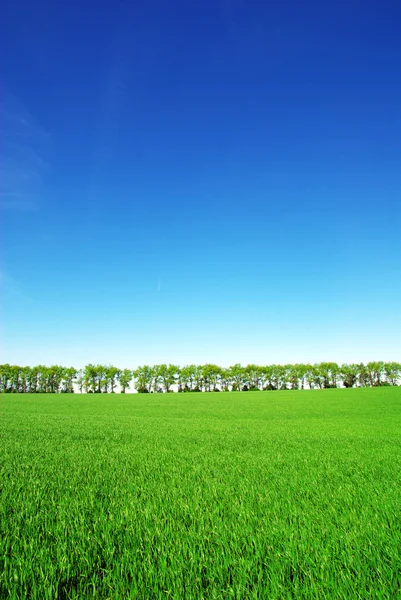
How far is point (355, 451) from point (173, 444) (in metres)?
5.78

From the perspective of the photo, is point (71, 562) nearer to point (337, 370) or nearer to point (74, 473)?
point (74, 473)

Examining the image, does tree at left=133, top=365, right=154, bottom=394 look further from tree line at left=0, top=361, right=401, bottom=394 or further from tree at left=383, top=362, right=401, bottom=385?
tree at left=383, top=362, right=401, bottom=385

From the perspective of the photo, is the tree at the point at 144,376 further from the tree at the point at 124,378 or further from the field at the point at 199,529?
the field at the point at 199,529

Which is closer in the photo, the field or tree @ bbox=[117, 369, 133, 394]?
the field

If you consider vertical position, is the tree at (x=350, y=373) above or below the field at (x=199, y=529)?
below

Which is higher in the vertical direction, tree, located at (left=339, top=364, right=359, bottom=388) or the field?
the field

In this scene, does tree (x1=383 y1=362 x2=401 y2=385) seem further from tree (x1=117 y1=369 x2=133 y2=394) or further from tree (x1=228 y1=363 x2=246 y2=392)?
tree (x1=117 y1=369 x2=133 y2=394)

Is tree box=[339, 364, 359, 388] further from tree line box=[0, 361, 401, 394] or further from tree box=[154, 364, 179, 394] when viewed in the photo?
tree box=[154, 364, 179, 394]

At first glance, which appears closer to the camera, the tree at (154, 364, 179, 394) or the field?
the field

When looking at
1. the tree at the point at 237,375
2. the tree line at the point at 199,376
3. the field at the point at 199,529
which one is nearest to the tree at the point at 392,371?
the tree line at the point at 199,376

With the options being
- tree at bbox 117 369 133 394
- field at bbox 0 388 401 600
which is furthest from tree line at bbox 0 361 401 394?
field at bbox 0 388 401 600

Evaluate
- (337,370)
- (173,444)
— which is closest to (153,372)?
(337,370)

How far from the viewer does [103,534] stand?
3584mm

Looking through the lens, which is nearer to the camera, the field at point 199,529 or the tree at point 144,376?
the field at point 199,529
